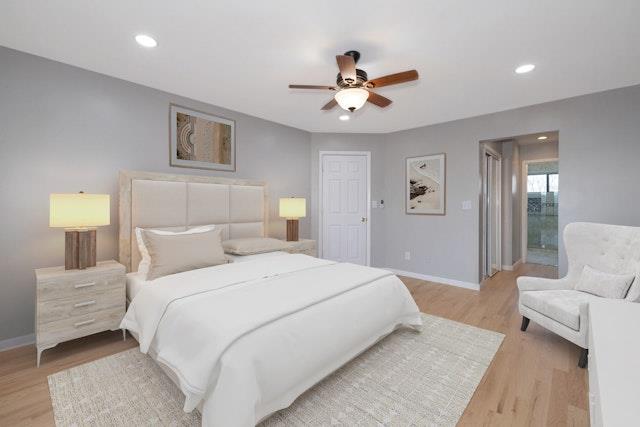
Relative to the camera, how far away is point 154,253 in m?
2.41

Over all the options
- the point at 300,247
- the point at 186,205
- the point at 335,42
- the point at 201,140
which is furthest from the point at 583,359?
the point at 201,140

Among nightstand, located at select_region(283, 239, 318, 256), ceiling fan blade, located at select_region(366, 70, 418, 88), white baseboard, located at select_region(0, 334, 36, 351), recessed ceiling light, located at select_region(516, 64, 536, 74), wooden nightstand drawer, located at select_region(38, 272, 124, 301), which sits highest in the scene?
recessed ceiling light, located at select_region(516, 64, 536, 74)

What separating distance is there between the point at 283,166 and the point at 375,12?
9.22 ft

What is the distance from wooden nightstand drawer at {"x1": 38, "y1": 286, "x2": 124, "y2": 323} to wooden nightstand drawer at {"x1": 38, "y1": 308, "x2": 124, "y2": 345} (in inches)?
1.3

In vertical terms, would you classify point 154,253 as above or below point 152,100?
below

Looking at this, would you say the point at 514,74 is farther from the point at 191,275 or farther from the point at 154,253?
the point at 154,253

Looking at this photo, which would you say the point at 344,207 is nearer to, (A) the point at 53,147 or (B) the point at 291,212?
(B) the point at 291,212

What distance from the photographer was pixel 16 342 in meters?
2.39

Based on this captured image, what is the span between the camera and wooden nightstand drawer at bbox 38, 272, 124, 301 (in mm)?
2115

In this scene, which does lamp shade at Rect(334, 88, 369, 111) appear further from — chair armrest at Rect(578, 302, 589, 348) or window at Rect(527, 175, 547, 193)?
window at Rect(527, 175, 547, 193)

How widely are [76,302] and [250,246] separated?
1.53 meters

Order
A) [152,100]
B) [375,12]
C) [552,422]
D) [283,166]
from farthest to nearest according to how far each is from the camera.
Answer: [283,166] < [152,100] < [375,12] < [552,422]

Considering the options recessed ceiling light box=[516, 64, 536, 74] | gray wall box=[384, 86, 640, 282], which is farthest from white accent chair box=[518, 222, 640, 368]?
recessed ceiling light box=[516, 64, 536, 74]

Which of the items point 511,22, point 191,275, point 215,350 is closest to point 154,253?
point 191,275
